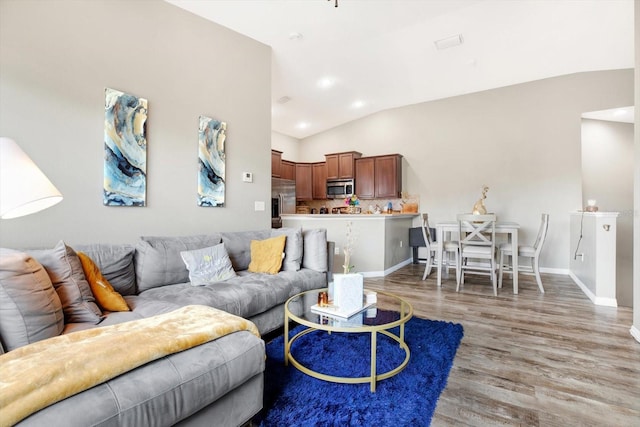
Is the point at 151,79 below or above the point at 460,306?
above

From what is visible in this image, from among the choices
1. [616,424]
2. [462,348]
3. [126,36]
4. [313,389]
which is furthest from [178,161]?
[616,424]

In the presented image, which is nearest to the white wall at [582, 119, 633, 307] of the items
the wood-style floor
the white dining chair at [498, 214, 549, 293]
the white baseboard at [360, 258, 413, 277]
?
the white dining chair at [498, 214, 549, 293]

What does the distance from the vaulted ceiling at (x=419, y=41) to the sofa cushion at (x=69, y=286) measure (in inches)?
104

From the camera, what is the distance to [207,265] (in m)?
2.51

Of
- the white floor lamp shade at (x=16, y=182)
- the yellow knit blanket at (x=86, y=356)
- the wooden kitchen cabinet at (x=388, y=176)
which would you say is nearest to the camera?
the yellow knit blanket at (x=86, y=356)

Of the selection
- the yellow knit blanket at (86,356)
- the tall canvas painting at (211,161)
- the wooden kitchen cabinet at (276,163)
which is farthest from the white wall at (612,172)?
the yellow knit blanket at (86,356)

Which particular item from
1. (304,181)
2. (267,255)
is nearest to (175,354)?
(267,255)

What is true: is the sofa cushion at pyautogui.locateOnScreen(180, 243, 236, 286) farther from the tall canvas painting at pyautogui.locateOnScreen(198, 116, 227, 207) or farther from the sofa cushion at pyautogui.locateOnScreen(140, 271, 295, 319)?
the tall canvas painting at pyautogui.locateOnScreen(198, 116, 227, 207)

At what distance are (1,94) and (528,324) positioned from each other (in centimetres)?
448

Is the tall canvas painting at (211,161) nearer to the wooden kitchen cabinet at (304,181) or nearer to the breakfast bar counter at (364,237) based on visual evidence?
the breakfast bar counter at (364,237)

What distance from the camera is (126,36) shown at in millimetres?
2561

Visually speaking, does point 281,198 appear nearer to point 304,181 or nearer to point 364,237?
point 304,181

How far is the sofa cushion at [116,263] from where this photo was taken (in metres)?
2.05

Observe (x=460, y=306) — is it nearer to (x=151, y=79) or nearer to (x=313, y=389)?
(x=313, y=389)
